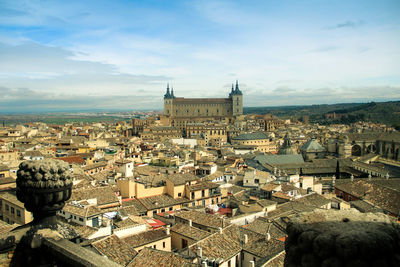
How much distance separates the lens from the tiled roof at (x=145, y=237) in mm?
15352

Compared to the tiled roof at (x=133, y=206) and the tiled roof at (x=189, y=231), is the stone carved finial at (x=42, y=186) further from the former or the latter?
the tiled roof at (x=133, y=206)

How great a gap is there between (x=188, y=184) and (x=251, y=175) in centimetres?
773

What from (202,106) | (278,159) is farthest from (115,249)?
(202,106)

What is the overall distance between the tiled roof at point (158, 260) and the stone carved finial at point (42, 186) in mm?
9129

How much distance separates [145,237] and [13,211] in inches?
343

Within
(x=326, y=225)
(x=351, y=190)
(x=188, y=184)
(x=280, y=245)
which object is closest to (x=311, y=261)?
(x=326, y=225)

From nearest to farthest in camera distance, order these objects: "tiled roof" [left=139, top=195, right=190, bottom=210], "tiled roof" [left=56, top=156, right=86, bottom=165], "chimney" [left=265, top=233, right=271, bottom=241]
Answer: "chimney" [left=265, top=233, right=271, bottom=241]
"tiled roof" [left=139, top=195, right=190, bottom=210]
"tiled roof" [left=56, top=156, right=86, bottom=165]

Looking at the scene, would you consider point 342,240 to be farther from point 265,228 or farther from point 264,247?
point 265,228

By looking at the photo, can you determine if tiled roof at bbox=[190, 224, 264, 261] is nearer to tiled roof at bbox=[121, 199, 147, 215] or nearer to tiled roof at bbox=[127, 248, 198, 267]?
tiled roof at bbox=[127, 248, 198, 267]

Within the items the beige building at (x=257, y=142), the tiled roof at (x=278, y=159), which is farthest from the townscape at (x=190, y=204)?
the beige building at (x=257, y=142)

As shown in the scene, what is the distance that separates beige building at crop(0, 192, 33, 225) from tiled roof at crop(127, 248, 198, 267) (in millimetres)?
8753

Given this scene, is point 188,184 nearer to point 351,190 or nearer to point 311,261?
point 351,190

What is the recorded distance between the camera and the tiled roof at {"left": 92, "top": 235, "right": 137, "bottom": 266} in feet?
42.5

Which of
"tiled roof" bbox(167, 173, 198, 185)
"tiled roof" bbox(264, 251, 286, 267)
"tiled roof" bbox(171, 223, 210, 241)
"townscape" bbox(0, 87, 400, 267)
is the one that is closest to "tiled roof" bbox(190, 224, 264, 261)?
"townscape" bbox(0, 87, 400, 267)
